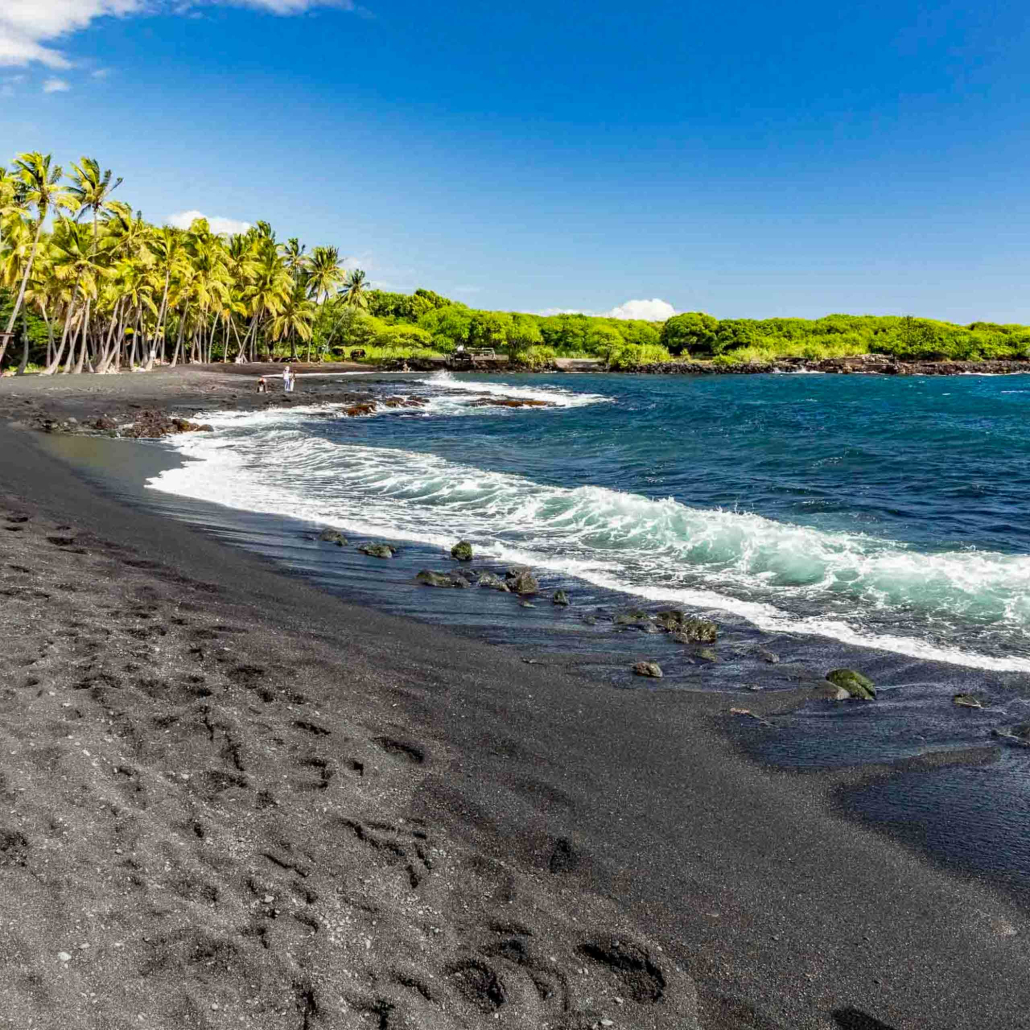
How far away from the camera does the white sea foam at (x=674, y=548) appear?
9.10 meters

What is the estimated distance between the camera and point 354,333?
104m

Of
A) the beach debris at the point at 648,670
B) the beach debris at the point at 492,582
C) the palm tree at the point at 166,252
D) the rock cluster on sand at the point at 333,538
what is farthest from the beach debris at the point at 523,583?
the palm tree at the point at 166,252

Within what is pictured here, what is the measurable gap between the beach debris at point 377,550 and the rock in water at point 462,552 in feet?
3.00

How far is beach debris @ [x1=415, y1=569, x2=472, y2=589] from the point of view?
32.4 feet

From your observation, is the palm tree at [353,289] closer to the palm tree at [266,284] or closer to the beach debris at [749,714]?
the palm tree at [266,284]

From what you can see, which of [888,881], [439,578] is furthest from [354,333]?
[888,881]

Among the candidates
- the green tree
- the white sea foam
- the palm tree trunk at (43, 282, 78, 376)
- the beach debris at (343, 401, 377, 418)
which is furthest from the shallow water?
the green tree

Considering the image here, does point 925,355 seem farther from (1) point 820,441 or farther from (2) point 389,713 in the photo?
(2) point 389,713

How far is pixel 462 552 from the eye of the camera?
1138cm

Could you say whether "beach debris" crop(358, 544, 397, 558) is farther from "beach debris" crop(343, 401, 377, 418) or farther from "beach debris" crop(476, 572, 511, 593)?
"beach debris" crop(343, 401, 377, 418)

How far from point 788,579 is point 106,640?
8.29 meters

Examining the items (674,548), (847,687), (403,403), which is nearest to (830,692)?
(847,687)

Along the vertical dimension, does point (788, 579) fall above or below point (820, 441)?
below

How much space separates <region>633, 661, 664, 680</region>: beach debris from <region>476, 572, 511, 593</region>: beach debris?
2863mm
